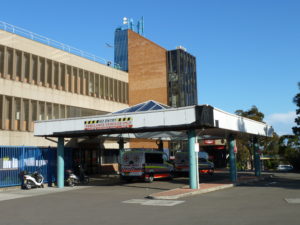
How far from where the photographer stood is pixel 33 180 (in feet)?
71.8

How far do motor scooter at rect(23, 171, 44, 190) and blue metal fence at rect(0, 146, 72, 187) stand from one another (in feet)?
1.67

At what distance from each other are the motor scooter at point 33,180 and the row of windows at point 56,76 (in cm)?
1024

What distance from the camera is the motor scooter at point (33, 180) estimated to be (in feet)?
70.9

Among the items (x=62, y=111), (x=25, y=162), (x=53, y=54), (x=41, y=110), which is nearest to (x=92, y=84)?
(x=62, y=111)

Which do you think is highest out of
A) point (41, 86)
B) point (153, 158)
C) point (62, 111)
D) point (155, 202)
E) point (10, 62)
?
point (10, 62)

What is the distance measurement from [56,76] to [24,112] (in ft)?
16.7

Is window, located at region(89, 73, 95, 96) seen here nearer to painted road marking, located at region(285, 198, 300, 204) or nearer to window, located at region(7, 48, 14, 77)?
window, located at region(7, 48, 14, 77)

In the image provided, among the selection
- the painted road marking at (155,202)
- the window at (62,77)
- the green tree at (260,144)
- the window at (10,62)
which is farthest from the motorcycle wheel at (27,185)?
the green tree at (260,144)

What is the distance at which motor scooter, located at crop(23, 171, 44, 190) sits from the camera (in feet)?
70.9

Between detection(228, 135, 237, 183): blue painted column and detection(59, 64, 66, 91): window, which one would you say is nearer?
detection(228, 135, 237, 183): blue painted column

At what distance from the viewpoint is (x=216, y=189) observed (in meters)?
19.5

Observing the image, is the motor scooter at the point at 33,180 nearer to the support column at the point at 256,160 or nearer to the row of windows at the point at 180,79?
the support column at the point at 256,160

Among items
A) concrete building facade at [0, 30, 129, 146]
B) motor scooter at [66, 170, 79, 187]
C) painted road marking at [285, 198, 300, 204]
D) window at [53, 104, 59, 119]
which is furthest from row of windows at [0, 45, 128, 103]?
painted road marking at [285, 198, 300, 204]

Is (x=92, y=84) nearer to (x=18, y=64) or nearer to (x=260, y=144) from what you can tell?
(x=18, y=64)
